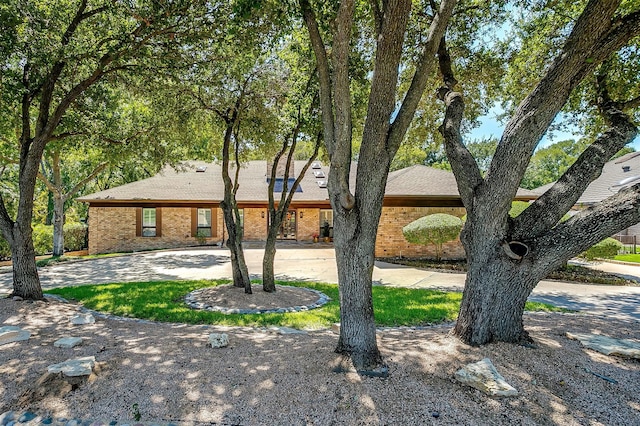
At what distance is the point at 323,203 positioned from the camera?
705 inches

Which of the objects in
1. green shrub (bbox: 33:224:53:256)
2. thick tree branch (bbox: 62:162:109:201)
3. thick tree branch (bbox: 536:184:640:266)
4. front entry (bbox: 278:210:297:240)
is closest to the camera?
thick tree branch (bbox: 536:184:640:266)

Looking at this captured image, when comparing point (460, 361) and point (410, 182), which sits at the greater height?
point (410, 182)

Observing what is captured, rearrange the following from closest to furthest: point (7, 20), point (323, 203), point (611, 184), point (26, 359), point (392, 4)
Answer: point (392, 4), point (26, 359), point (7, 20), point (323, 203), point (611, 184)

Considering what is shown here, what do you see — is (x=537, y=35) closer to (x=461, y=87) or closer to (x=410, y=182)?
(x=461, y=87)

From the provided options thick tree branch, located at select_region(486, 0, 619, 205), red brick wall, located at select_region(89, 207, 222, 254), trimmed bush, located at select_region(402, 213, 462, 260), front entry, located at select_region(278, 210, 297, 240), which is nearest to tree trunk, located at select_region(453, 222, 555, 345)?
thick tree branch, located at select_region(486, 0, 619, 205)

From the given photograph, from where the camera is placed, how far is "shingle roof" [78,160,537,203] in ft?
49.9

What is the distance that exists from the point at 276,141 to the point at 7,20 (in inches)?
189

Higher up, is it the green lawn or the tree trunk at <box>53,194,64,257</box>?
the tree trunk at <box>53,194,64,257</box>

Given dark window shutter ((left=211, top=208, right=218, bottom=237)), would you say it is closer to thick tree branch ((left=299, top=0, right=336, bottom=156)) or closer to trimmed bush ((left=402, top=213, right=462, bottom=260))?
trimmed bush ((left=402, top=213, right=462, bottom=260))

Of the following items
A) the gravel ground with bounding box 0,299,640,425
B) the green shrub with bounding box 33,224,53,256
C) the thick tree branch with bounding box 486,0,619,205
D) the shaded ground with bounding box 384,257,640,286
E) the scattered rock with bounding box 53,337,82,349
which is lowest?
the shaded ground with bounding box 384,257,640,286

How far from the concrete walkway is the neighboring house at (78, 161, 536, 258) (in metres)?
2.54

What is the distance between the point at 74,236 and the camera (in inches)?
709

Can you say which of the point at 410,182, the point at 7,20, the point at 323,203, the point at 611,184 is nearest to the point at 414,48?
the point at 7,20

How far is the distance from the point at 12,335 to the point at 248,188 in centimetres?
1511
